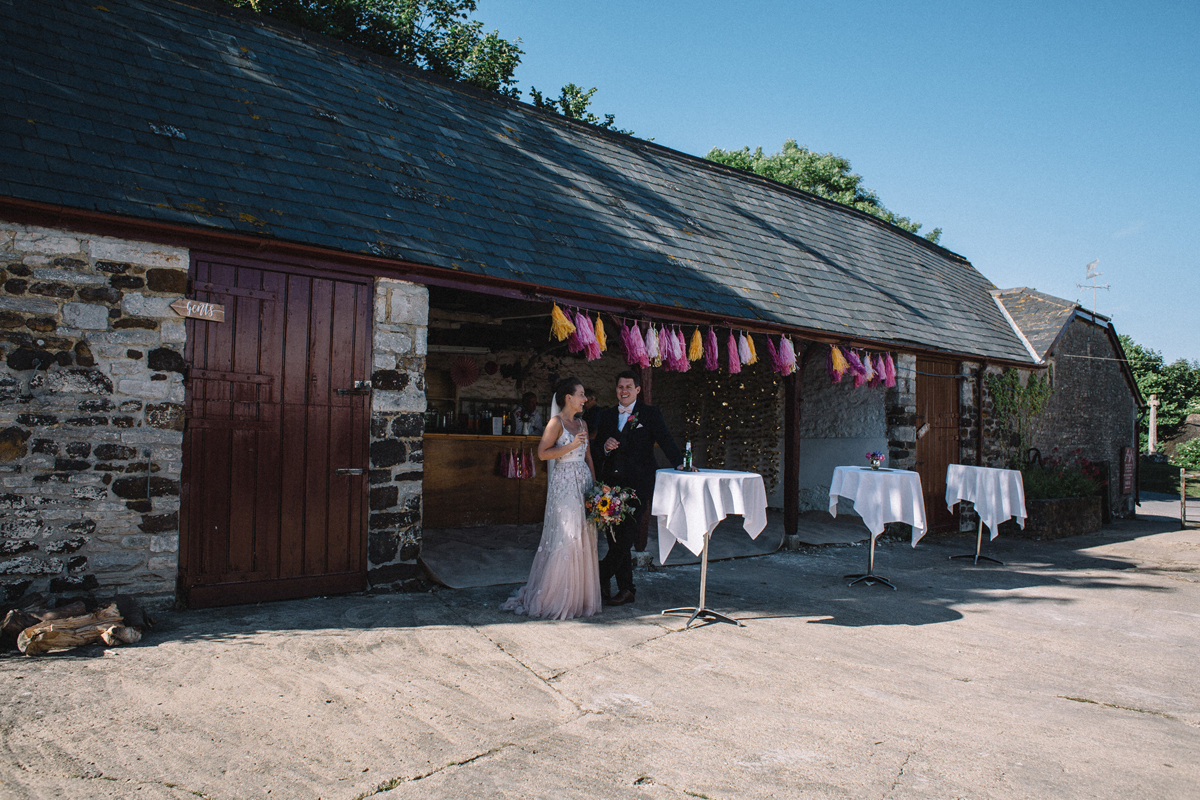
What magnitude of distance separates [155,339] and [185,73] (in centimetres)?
255

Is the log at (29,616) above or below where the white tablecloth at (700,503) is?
below

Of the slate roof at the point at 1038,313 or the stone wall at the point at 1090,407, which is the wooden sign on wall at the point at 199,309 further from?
the stone wall at the point at 1090,407

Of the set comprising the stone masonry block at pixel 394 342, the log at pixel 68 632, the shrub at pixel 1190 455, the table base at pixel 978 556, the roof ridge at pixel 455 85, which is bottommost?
the table base at pixel 978 556

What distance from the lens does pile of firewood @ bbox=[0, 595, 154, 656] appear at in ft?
12.6

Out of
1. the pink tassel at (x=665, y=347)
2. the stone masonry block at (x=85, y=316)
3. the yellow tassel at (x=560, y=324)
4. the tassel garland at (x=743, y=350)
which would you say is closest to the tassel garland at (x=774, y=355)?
the tassel garland at (x=743, y=350)

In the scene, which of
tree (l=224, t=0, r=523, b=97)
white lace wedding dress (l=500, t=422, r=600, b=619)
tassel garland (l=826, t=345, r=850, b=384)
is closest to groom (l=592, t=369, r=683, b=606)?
white lace wedding dress (l=500, t=422, r=600, b=619)

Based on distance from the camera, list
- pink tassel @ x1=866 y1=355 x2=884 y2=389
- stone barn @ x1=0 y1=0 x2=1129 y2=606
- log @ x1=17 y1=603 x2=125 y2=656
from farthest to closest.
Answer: pink tassel @ x1=866 y1=355 x2=884 y2=389 < stone barn @ x1=0 y1=0 x2=1129 y2=606 < log @ x1=17 y1=603 x2=125 y2=656

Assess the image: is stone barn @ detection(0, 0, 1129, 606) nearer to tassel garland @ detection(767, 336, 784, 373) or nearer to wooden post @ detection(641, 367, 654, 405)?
tassel garland @ detection(767, 336, 784, 373)

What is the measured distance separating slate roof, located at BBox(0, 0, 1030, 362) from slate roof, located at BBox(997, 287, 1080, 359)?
200 centimetres

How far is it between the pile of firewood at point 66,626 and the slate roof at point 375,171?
7.81ft

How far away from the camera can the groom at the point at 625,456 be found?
542 cm

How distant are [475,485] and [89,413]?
4644 millimetres

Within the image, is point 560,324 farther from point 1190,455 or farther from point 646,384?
point 1190,455

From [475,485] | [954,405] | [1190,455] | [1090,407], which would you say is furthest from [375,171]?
[1190,455]
